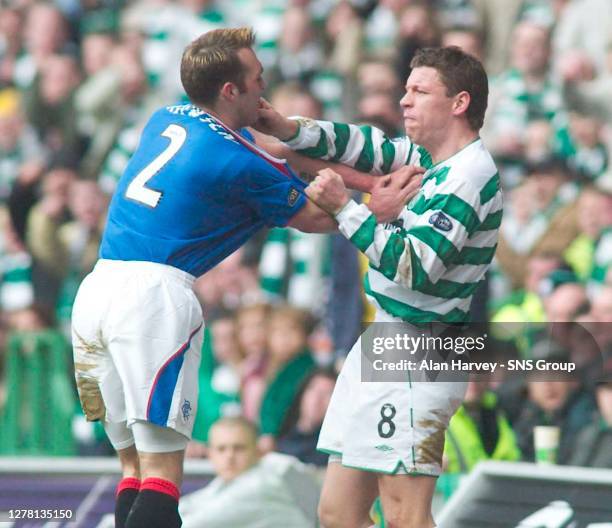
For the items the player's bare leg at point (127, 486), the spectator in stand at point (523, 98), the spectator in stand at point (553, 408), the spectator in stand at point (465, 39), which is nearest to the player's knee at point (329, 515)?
the player's bare leg at point (127, 486)

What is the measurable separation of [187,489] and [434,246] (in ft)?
9.91

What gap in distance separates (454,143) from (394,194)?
0.31 m

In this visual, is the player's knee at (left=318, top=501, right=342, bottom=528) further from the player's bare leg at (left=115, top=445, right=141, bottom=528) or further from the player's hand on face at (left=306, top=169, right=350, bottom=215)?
the player's hand on face at (left=306, top=169, right=350, bottom=215)

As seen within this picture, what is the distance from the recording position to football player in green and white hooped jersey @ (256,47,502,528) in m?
5.74

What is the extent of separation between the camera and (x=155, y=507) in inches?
A: 227

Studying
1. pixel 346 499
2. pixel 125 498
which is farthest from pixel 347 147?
pixel 125 498

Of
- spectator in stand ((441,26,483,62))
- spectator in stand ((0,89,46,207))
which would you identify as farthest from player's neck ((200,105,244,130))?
spectator in stand ((0,89,46,207))

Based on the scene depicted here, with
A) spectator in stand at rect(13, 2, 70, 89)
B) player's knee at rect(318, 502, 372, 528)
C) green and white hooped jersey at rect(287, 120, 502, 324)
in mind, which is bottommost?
player's knee at rect(318, 502, 372, 528)

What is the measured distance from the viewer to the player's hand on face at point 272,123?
6.34 m

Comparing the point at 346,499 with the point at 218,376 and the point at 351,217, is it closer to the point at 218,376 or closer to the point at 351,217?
the point at 351,217

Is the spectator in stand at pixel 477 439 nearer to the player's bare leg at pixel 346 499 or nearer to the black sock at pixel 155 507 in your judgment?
the player's bare leg at pixel 346 499

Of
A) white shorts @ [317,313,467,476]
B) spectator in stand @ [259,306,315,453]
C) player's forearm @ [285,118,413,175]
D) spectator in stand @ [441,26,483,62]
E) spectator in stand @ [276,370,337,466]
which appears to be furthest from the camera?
spectator in stand @ [441,26,483,62]

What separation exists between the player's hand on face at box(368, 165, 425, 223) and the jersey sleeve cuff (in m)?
0.22

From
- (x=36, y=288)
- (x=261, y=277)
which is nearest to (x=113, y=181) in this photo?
(x=36, y=288)
